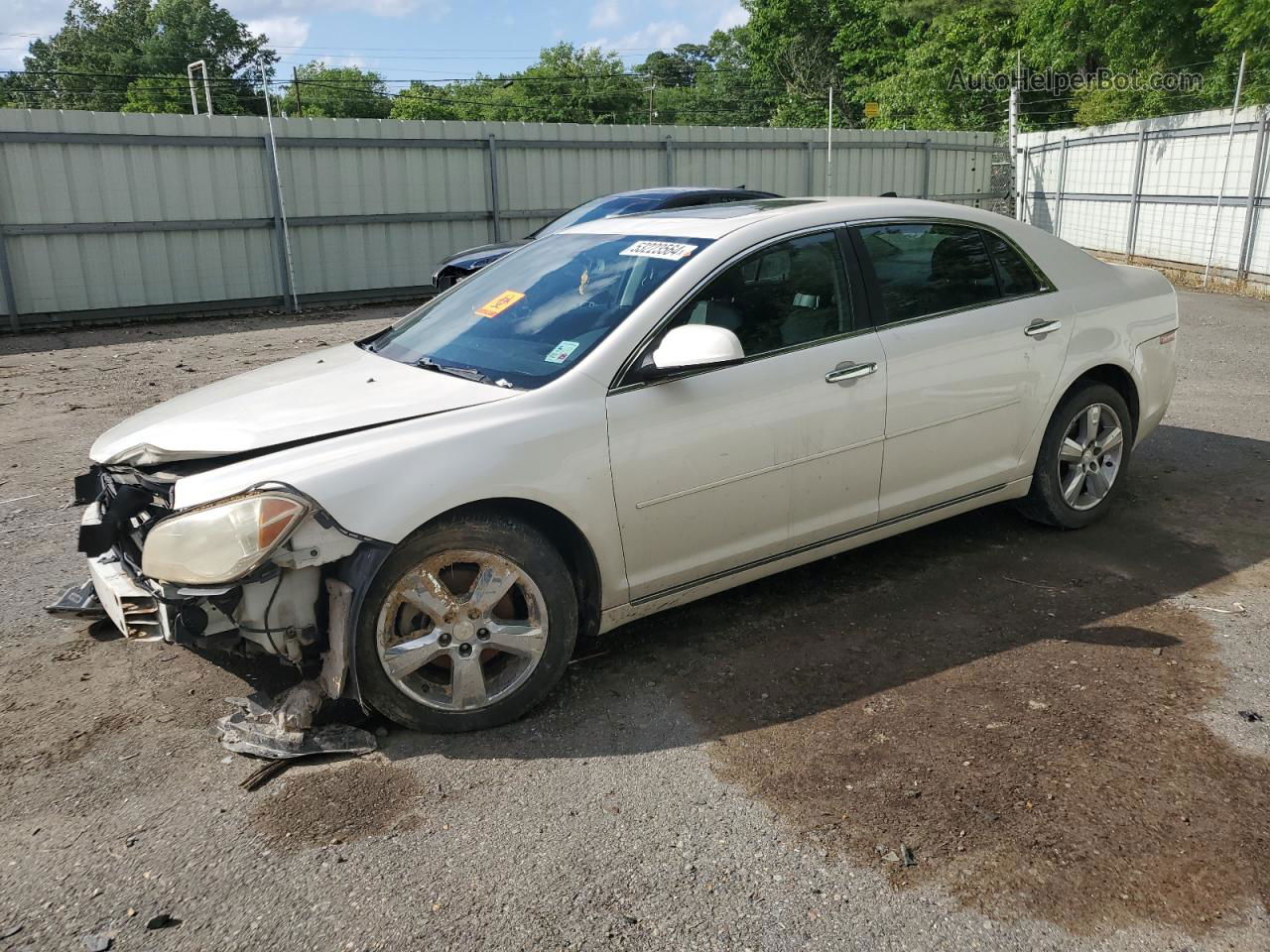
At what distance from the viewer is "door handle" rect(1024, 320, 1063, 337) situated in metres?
4.74

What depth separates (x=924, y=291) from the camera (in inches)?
177

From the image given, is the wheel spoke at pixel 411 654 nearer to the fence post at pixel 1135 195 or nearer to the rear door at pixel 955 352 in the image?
the rear door at pixel 955 352

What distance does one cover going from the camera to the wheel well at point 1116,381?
5.09m

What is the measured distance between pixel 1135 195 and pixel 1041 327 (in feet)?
50.9

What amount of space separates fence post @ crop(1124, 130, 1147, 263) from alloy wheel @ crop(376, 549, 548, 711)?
17.8 meters

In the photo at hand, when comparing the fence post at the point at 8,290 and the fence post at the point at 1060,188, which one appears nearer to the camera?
the fence post at the point at 8,290

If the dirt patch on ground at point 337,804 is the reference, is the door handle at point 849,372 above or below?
above

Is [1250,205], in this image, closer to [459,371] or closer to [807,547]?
[807,547]

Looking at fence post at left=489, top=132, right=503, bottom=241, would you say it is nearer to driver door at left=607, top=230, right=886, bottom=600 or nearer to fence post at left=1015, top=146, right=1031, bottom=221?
fence post at left=1015, top=146, right=1031, bottom=221

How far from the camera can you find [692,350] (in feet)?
11.7

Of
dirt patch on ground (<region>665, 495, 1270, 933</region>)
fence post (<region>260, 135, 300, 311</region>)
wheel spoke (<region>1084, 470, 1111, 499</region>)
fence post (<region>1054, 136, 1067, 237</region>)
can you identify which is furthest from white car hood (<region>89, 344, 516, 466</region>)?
fence post (<region>1054, 136, 1067, 237</region>)

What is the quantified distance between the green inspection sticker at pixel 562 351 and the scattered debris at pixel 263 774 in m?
1.61

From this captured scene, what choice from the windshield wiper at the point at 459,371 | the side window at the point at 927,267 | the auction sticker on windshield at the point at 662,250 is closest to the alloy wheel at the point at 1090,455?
the side window at the point at 927,267
